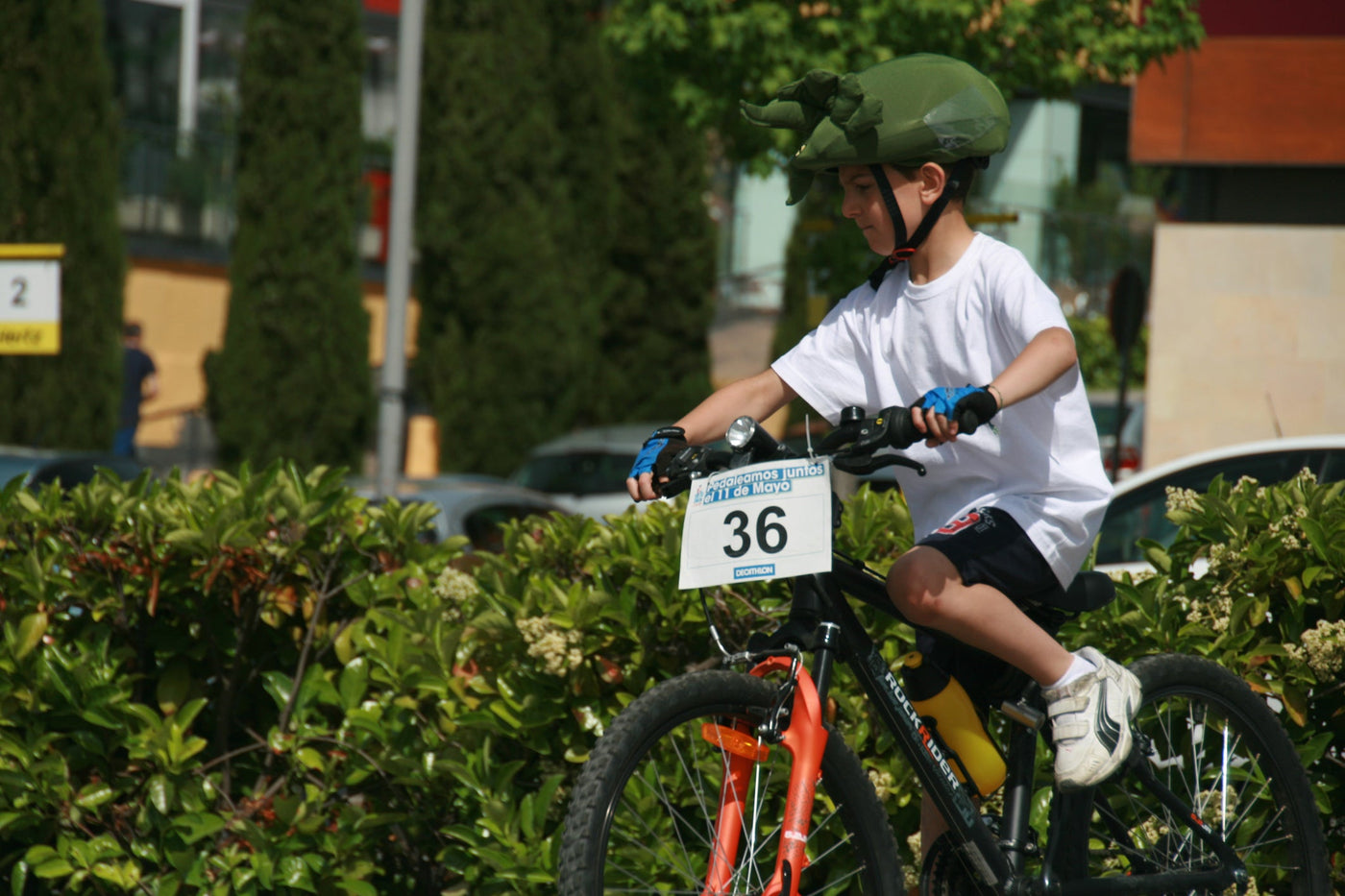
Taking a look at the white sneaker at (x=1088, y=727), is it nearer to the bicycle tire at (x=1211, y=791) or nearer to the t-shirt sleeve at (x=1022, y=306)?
the bicycle tire at (x=1211, y=791)

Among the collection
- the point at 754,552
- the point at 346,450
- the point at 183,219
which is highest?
the point at 183,219

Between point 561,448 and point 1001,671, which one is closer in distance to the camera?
point 1001,671

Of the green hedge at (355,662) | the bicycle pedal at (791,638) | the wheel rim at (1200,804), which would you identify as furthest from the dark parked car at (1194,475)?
the bicycle pedal at (791,638)

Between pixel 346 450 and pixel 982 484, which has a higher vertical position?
pixel 982 484

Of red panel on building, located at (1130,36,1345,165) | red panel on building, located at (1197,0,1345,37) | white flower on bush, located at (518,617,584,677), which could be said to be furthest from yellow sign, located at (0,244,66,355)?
red panel on building, located at (1197,0,1345,37)

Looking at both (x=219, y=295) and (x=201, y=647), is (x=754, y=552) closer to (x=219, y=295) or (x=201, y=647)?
(x=201, y=647)

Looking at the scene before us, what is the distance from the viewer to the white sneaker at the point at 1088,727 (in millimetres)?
3012

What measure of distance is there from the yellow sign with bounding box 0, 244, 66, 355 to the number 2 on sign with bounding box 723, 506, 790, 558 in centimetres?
688

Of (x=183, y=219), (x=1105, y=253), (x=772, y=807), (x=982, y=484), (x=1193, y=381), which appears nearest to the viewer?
(x=982, y=484)

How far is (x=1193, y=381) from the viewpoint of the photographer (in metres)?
12.6

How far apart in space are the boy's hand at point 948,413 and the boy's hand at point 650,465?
545mm

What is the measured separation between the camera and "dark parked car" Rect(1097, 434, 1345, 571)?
620 centimetres

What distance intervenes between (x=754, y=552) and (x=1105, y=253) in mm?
19466

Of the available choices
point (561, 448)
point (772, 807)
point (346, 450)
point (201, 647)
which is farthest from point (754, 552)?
point (346, 450)
